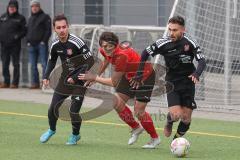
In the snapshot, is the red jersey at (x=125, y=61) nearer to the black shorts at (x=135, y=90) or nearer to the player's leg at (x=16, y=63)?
the black shorts at (x=135, y=90)

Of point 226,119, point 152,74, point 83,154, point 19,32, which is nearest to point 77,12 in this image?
point 19,32

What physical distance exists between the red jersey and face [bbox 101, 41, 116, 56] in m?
0.06

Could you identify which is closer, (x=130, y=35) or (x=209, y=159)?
(x=209, y=159)

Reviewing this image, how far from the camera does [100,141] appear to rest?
12273mm

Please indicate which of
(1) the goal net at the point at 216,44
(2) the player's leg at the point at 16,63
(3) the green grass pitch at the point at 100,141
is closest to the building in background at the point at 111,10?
(2) the player's leg at the point at 16,63

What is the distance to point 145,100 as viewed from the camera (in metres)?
11.7

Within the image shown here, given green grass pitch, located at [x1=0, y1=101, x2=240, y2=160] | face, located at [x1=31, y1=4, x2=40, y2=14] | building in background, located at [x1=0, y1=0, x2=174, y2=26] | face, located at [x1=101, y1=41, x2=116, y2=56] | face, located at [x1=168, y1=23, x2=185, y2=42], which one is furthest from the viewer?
face, located at [x1=31, y1=4, x2=40, y2=14]

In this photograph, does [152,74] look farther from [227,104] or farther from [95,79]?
[227,104]

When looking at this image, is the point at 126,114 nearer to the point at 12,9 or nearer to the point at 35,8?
the point at 35,8

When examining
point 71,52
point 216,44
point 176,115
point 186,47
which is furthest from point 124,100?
point 216,44

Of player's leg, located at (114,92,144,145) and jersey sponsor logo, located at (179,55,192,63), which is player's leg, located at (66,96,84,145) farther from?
jersey sponsor logo, located at (179,55,192,63)

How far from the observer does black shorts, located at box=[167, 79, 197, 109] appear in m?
11.4

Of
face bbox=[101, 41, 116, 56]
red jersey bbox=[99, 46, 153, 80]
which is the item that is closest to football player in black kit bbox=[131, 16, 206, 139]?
red jersey bbox=[99, 46, 153, 80]

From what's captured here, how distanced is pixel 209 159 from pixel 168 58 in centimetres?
164
